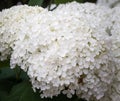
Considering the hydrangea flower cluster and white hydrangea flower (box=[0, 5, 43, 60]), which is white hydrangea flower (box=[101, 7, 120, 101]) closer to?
the hydrangea flower cluster

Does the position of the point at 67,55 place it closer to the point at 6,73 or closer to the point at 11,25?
the point at 11,25

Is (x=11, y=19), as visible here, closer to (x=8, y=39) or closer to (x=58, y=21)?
(x=8, y=39)

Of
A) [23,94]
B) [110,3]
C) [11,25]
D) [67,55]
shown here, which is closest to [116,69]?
[67,55]

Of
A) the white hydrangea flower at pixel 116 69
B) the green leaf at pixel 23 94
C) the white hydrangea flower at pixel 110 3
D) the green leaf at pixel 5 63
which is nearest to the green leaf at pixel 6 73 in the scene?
the green leaf at pixel 5 63

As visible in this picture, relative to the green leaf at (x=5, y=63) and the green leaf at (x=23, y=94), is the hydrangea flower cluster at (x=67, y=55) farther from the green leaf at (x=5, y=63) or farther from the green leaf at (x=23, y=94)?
the green leaf at (x=5, y=63)

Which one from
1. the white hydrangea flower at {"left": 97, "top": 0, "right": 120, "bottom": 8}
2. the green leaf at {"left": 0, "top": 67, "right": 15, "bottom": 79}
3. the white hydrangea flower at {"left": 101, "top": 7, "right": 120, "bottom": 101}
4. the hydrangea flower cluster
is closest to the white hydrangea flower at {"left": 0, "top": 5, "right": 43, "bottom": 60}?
the hydrangea flower cluster

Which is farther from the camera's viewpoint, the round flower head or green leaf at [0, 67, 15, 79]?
green leaf at [0, 67, 15, 79]
